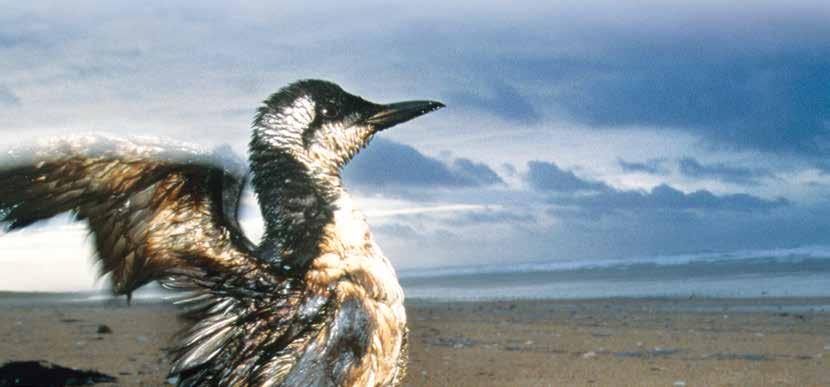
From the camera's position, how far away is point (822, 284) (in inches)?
725

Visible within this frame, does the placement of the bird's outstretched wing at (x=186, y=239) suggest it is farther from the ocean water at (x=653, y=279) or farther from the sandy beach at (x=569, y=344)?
the ocean water at (x=653, y=279)

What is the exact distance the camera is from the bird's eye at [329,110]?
488 centimetres

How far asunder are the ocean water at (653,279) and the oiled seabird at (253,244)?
529 inches

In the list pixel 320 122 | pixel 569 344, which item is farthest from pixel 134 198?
pixel 569 344

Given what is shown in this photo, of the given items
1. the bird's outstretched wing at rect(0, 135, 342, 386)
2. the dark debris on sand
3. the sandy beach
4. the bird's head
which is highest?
the bird's head

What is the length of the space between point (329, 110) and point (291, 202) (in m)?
0.69

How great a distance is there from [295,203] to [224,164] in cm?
54

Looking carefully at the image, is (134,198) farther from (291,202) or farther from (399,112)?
(399,112)

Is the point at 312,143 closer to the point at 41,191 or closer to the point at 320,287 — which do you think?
the point at 320,287

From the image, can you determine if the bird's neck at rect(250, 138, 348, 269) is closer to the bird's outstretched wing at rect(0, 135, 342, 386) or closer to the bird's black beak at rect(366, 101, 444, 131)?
the bird's outstretched wing at rect(0, 135, 342, 386)

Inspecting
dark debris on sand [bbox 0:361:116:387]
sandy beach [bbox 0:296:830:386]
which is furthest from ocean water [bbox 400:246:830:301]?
dark debris on sand [bbox 0:361:116:387]

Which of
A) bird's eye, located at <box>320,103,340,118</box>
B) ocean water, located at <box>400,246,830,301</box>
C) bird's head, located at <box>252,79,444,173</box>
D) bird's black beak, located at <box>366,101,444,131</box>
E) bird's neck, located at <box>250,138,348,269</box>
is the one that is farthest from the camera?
ocean water, located at <box>400,246,830,301</box>

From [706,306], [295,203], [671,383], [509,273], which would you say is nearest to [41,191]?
[295,203]

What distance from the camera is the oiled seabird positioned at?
13.5ft
